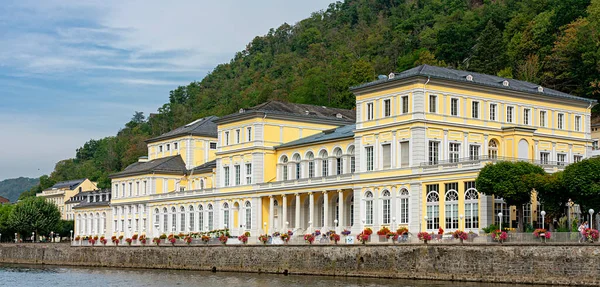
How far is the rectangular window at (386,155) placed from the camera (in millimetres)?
70812

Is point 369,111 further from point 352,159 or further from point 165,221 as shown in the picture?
point 165,221

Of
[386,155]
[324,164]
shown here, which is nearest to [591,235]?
[386,155]

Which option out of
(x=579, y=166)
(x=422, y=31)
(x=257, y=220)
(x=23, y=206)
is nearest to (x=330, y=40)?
(x=422, y=31)

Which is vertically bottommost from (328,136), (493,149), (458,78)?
(493,149)

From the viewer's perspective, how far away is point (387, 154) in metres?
71.2

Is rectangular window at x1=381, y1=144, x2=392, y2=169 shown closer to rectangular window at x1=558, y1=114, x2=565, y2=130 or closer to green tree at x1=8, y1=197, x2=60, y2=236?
rectangular window at x1=558, y1=114, x2=565, y2=130

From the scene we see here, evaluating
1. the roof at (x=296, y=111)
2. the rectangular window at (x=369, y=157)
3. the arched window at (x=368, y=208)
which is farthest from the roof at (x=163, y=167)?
the arched window at (x=368, y=208)

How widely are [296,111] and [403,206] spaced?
84.2ft

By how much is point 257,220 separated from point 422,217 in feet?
74.8

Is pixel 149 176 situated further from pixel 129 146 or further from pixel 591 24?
pixel 129 146

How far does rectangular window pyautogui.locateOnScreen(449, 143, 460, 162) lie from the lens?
230ft

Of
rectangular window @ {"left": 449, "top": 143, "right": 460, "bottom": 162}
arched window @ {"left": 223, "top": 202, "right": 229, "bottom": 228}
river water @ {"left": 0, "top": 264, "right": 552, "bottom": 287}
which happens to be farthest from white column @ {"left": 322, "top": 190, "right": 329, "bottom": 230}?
arched window @ {"left": 223, "top": 202, "right": 229, "bottom": 228}

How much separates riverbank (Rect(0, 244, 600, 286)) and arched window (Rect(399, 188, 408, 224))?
22.9 ft

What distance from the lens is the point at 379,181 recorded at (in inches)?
2778
